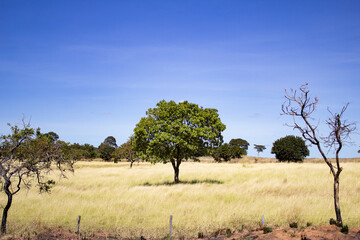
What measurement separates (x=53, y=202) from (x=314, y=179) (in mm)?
25647

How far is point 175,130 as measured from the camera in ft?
101

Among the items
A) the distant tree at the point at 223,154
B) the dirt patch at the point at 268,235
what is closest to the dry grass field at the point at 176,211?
the dirt patch at the point at 268,235

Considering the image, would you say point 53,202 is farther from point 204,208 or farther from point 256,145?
point 256,145

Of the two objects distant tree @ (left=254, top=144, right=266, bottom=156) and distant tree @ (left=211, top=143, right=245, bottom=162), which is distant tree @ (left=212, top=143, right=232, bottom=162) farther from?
distant tree @ (left=254, top=144, right=266, bottom=156)

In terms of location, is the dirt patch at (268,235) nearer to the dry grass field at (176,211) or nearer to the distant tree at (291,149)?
the dry grass field at (176,211)

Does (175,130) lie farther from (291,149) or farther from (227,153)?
(227,153)

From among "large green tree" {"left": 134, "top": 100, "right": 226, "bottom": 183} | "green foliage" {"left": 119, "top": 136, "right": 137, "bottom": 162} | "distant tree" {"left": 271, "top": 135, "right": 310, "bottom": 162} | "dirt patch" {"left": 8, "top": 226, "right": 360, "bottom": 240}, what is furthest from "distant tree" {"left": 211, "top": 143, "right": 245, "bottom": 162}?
"dirt patch" {"left": 8, "top": 226, "right": 360, "bottom": 240}

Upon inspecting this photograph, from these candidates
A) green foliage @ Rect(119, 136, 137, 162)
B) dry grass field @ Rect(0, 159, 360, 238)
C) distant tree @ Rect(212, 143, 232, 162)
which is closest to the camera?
dry grass field @ Rect(0, 159, 360, 238)

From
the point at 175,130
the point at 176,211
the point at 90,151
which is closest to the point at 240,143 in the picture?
the point at 90,151

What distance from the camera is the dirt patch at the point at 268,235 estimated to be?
39.1 feet

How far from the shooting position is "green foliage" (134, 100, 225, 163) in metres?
30.6

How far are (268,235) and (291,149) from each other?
69.5 m

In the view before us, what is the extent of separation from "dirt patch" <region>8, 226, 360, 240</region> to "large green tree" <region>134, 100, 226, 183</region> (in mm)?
16689

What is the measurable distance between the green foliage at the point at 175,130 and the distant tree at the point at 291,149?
51275 mm
